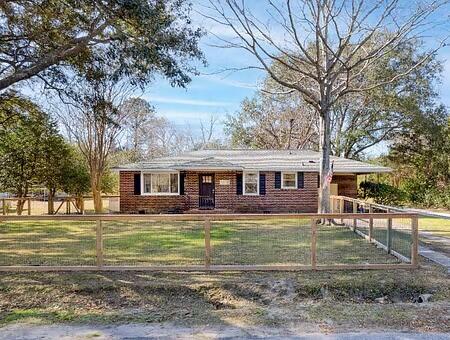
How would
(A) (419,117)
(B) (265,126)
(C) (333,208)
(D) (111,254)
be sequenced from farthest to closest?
(B) (265,126)
(A) (419,117)
(C) (333,208)
(D) (111,254)

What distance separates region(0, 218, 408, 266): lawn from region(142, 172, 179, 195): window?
774 cm

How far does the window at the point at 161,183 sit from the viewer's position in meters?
18.7

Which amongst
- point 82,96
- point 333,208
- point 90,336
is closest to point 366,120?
point 333,208

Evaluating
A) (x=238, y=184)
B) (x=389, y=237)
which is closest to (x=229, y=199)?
(x=238, y=184)

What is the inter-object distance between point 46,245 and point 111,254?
179 cm

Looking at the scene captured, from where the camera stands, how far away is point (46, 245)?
863 cm

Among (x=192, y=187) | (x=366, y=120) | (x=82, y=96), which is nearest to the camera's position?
(x=82, y=96)

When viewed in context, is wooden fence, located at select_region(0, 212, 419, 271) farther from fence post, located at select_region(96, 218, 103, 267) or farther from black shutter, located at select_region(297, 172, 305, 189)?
black shutter, located at select_region(297, 172, 305, 189)

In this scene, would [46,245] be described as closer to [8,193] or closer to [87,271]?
[87,271]

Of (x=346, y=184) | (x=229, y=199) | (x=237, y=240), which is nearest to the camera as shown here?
(x=237, y=240)

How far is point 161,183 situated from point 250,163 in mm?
4440

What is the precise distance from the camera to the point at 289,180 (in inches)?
744

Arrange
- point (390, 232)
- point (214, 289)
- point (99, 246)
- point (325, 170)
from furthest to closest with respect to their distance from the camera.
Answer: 1. point (325, 170)
2. point (390, 232)
3. point (99, 246)
4. point (214, 289)

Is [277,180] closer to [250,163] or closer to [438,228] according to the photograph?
[250,163]
